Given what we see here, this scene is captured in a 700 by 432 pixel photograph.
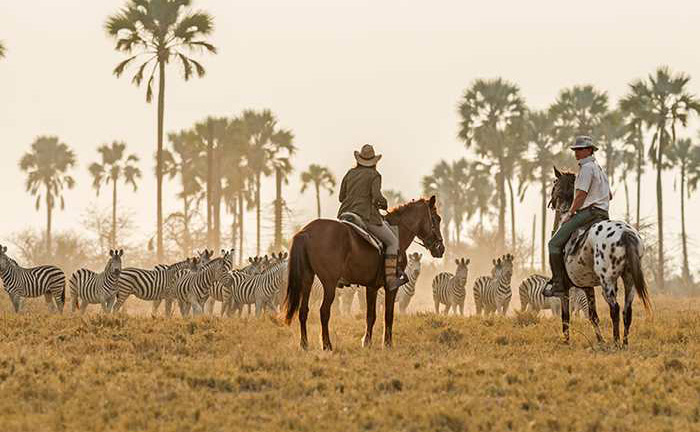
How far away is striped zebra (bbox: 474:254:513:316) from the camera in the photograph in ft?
93.7

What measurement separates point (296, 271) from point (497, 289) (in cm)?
1450

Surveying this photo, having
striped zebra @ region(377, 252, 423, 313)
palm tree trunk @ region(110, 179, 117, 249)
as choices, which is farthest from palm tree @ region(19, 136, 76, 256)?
striped zebra @ region(377, 252, 423, 313)

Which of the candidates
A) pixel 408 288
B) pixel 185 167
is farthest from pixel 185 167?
pixel 408 288

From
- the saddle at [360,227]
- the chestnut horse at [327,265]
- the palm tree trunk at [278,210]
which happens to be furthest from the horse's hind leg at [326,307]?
the palm tree trunk at [278,210]

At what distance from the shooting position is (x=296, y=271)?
1522cm

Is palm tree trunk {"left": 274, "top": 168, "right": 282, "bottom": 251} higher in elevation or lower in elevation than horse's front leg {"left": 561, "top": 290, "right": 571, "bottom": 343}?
higher

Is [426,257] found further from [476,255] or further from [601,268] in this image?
[601,268]

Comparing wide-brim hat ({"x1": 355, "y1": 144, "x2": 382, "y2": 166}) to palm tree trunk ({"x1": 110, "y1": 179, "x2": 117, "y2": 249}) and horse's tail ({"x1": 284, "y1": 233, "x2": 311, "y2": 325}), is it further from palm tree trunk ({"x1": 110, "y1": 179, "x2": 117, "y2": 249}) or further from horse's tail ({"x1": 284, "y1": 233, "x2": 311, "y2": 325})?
palm tree trunk ({"x1": 110, "y1": 179, "x2": 117, "y2": 249})

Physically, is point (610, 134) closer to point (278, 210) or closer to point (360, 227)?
point (278, 210)

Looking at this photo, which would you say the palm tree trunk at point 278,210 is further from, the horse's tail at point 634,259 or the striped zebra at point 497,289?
the horse's tail at point 634,259

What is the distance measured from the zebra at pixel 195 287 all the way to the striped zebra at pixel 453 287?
29.8ft

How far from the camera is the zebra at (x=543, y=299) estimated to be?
26.1m

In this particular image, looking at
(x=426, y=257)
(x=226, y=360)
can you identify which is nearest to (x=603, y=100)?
(x=426, y=257)

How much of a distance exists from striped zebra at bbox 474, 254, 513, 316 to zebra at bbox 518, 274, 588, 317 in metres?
0.49
